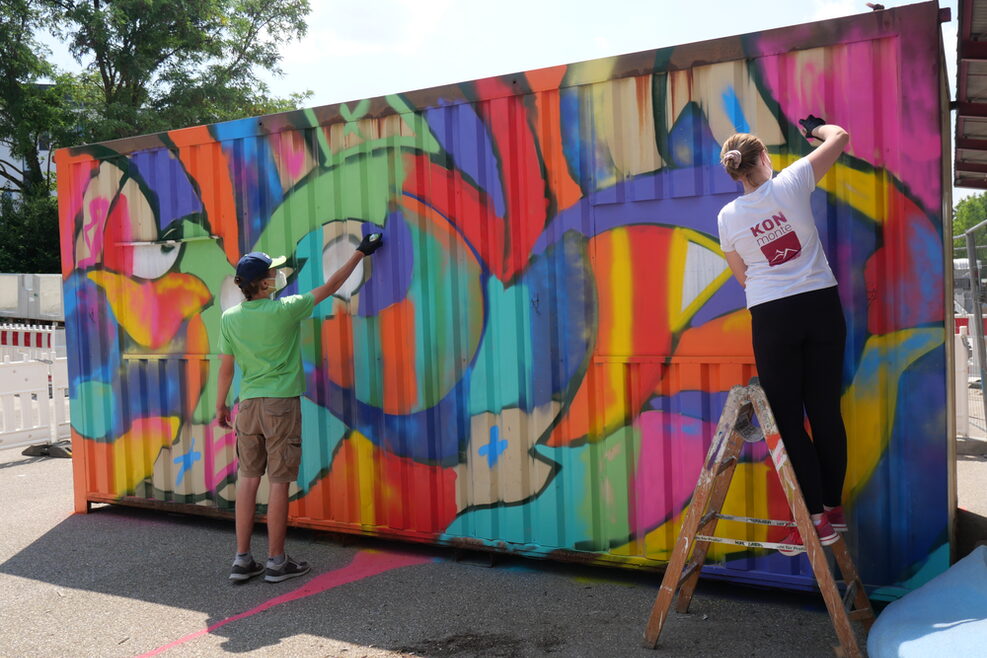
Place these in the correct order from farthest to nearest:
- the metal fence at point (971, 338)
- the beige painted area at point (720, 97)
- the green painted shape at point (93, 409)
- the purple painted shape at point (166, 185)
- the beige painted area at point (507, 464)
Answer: the green painted shape at point (93, 409) → the metal fence at point (971, 338) → the purple painted shape at point (166, 185) → the beige painted area at point (507, 464) → the beige painted area at point (720, 97)

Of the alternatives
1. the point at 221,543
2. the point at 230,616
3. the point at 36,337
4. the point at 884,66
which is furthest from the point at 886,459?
the point at 36,337

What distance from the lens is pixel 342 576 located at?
4.64 metres

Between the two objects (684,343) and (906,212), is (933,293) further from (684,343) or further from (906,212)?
(684,343)

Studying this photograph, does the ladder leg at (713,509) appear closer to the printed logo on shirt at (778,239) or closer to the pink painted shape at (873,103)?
the printed logo on shirt at (778,239)

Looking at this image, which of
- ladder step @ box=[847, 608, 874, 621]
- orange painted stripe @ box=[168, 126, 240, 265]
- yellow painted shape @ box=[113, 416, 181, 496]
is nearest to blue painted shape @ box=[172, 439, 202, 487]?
yellow painted shape @ box=[113, 416, 181, 496]

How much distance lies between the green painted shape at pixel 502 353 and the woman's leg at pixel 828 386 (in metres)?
1.55

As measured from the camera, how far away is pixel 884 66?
11.8 feet

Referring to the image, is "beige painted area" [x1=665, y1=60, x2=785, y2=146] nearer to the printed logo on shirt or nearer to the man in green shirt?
the printed logo on shirt

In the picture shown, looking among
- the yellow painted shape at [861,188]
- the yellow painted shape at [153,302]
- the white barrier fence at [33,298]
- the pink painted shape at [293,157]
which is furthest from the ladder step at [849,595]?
the white barrier fence at [33,298]

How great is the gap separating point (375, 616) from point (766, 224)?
8.37 feet

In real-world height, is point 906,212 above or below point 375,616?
above

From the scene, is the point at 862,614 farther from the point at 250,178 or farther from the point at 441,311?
the point at 250,178

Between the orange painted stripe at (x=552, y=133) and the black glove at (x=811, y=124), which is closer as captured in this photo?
the black glove at (x=811, y=124)

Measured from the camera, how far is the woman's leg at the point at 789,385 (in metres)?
3.33
